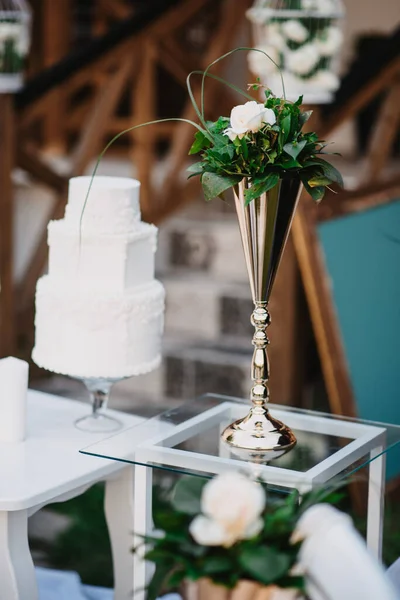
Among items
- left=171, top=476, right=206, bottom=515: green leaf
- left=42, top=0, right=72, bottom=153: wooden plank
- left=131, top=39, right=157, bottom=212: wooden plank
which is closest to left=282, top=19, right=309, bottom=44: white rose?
left=131, top=39, right=157, bottom=212: wooden plank

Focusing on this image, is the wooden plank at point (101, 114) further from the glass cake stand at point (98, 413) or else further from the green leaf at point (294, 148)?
the green leaf at point (294, 148)

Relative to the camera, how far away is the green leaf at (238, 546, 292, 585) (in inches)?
56.2

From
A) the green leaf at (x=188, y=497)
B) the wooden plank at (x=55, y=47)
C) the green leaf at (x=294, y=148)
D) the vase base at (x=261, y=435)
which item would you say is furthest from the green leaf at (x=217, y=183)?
the wooden plank at (x=55, y=47)

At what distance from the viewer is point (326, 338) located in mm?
3574

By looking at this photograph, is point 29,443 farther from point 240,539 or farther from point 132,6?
point 132,6

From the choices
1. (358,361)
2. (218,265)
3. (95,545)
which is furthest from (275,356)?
(218,265)

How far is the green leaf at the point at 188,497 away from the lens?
158cm

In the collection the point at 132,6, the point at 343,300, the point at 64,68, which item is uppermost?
the point at 132,6

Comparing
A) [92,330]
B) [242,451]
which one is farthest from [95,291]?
[242,451]

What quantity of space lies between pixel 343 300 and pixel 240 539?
2.25 m

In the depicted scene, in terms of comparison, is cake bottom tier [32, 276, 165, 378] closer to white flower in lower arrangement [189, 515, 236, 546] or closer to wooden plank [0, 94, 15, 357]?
white flower in lower arrangement [189, 515, 236, 546]

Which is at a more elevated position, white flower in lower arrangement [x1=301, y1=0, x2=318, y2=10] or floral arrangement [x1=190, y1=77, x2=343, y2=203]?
white flower in lower arrangement [x1=301, y1=0, x2=318, y2=10]

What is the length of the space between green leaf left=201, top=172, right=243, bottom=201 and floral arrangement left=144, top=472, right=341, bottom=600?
0.68m

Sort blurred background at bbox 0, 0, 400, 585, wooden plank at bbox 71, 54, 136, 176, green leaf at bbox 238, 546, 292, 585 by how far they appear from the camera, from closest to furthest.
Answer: green leaf at bbox 238, 546, 292, 585 < blurred background at bbox 0, 0, 400, 585 < wooden plank at bbox 71, 54, 136, 176
